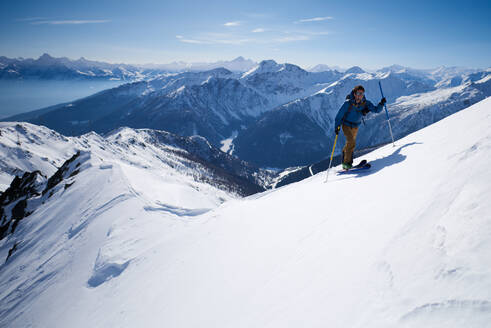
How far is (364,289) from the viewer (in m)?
3.80

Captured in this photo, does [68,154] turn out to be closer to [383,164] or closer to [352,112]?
[352,112]

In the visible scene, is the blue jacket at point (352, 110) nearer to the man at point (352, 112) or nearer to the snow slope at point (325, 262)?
the man at point (352, 112)

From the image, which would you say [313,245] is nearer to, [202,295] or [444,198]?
[444,198]

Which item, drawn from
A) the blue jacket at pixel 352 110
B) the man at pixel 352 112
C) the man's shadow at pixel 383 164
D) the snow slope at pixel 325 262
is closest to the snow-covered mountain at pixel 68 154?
the snow slope at pixel 325 262

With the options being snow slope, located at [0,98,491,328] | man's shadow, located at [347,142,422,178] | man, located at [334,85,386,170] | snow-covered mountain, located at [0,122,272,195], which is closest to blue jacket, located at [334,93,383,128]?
man, located at [334,85,386,170]

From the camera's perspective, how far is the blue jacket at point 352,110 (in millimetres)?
10703

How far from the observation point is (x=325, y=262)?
16.2ft

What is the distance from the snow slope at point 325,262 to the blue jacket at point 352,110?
2.95m

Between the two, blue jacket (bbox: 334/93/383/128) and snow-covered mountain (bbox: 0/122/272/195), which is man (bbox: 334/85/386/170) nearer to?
blue jacket (bbox: 334/93/383/128)

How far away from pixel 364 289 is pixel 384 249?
0.90 metres

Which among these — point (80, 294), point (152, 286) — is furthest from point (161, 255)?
point (80, 294)

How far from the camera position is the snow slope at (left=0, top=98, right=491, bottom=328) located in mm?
3205

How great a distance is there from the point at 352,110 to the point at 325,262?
26.5ft

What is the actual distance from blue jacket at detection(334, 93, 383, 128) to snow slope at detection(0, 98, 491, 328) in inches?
116
